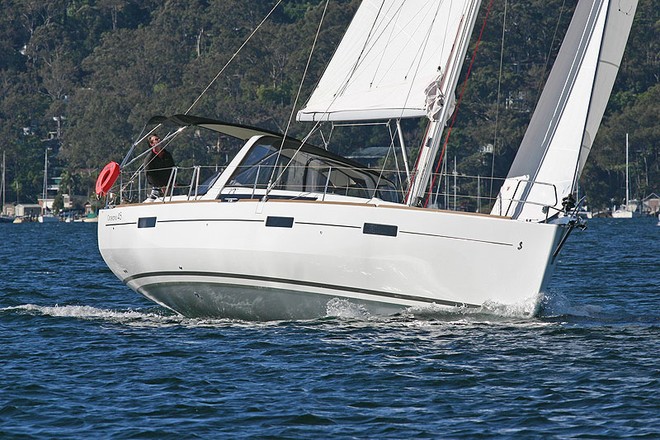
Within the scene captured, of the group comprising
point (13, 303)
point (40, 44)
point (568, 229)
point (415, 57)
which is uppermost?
point (40, 44)

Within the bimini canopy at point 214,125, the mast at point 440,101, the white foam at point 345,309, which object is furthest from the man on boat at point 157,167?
the mast at point 440,101

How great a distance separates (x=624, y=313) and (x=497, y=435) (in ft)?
26.7

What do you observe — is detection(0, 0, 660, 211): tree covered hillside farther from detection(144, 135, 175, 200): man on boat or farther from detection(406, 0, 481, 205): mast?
detection(406, 0, 481, 205): mast

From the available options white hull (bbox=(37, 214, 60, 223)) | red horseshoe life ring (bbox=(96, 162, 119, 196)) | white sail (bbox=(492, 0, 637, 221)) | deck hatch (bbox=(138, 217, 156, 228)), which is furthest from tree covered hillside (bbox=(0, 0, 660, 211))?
white sail (bbox=(492, 0, 637, 221))

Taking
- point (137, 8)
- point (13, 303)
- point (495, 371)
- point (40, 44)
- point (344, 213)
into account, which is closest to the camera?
point (495, 371)

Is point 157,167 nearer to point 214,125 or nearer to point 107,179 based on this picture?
point 107,179

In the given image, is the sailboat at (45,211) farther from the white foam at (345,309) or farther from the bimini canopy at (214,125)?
the white foam at (345,309)

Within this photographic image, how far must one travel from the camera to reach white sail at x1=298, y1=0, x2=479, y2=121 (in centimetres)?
1644

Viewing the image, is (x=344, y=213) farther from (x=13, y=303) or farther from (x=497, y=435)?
(x=13, y=303)

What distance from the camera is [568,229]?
51.0ft

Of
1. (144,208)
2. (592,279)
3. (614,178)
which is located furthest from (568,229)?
(614,178)

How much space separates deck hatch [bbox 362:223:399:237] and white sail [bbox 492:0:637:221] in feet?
5.24

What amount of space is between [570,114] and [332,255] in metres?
3.46

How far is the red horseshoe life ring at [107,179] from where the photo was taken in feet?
57.1
